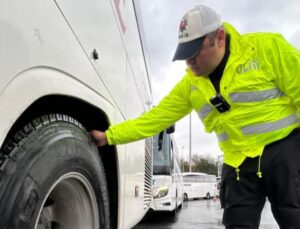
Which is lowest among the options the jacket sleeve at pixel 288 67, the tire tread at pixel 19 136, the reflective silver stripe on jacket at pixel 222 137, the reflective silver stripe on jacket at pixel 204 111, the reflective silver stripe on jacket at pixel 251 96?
the tire tread at pixel 19 136

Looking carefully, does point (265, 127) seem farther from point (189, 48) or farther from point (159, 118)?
point (159, 118)

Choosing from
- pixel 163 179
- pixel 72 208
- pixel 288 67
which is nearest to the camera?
pixel 288 67

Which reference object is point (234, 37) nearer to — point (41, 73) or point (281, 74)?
point (281, 74)

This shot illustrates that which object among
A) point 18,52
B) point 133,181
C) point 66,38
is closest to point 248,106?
point 66,38

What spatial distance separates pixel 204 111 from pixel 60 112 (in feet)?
2.97

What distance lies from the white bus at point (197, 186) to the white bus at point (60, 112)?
2397 cm

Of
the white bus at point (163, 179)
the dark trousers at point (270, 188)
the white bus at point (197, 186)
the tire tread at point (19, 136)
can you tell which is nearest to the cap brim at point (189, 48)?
the dark trousers at point (270, 188)

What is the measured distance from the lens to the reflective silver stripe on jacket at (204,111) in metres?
2.51

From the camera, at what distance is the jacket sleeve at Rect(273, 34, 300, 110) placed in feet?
7.49

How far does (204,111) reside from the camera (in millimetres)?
2561

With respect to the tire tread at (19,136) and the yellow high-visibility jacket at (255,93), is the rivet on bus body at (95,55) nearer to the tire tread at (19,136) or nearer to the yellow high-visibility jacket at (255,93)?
the tire tread at (19,136)

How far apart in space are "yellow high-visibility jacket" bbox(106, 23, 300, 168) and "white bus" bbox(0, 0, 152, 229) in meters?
0.68

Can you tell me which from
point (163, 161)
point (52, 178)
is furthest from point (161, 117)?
point (163, 161)

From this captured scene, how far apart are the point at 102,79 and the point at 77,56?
0.52 meters
